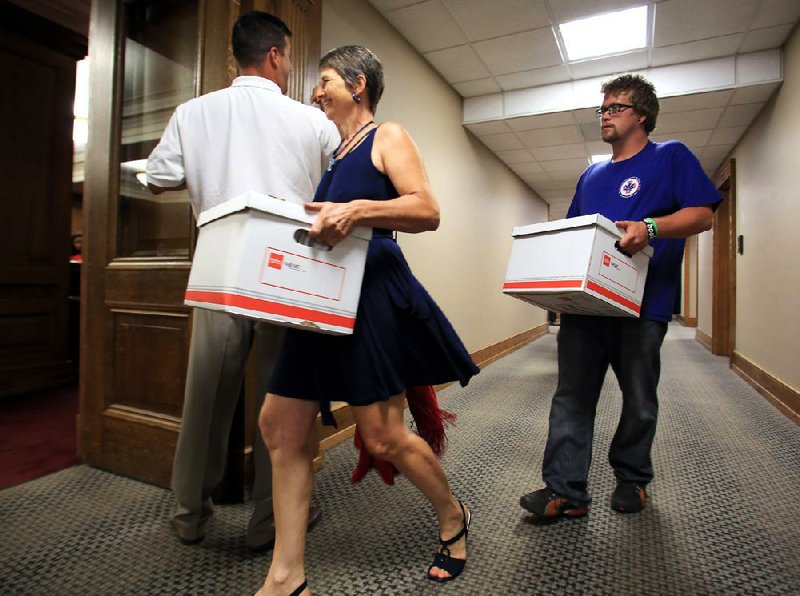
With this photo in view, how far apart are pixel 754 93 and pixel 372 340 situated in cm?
383

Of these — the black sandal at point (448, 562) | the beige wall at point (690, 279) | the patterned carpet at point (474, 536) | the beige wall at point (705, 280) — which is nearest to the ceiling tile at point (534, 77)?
the patterned carpet at point (474, 536)

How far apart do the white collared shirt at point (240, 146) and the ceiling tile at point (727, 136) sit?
438 centimetres

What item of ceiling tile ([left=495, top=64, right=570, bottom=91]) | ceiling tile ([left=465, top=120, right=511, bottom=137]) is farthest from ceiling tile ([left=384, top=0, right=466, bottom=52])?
ceiling tile ([left=465, top=120, right=511, bottom=137])

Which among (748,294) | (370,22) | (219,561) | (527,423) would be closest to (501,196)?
(748,294)

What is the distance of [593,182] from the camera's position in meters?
1.51

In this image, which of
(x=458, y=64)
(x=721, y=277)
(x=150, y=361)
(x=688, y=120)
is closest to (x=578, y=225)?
(x=150, y=361)

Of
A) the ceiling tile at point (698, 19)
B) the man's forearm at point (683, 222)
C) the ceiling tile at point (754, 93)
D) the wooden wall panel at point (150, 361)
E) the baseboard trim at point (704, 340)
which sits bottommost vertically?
the baseboard trim at point (704, 340)

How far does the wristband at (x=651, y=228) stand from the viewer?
127cm

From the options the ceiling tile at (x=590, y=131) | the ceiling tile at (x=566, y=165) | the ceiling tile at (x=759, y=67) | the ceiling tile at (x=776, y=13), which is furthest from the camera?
the ceiling tile at (x=566, y=165)

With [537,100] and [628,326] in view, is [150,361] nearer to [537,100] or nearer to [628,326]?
[628,326]

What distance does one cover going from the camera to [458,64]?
3.41 m

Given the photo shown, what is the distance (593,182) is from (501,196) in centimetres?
402

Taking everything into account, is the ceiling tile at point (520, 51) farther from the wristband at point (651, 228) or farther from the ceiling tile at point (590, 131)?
the wristband at point (651, 228)

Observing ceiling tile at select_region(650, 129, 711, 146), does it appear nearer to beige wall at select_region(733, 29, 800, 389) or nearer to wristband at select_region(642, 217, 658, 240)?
beige wall at select_region(733, 29, 800, 389)
